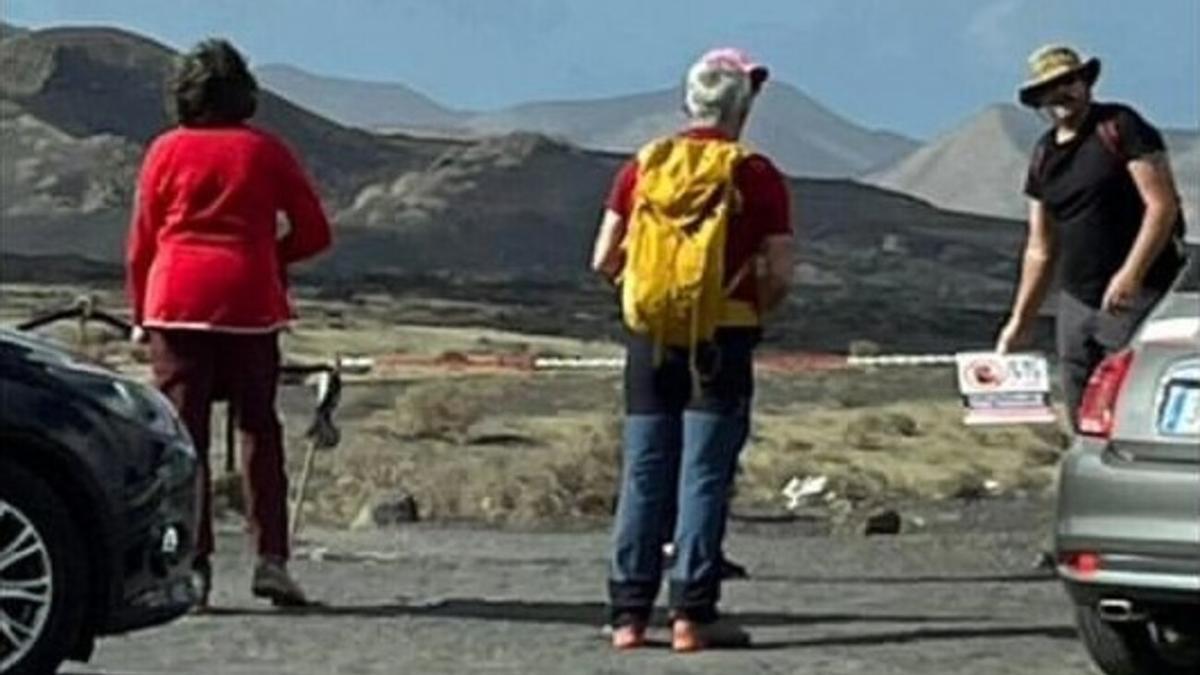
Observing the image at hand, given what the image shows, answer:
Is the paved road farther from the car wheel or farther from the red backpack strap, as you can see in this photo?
the red backpack strap

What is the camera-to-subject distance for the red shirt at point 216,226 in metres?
13.2

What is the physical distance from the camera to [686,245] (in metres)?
12.2

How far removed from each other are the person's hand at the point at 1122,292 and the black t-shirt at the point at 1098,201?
142 millimetres

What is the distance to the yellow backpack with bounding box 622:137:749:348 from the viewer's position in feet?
39.9

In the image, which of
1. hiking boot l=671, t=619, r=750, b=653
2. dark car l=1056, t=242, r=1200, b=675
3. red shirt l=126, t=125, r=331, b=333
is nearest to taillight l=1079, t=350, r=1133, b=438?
dark car l=1056, t=242, r=1200, b=675

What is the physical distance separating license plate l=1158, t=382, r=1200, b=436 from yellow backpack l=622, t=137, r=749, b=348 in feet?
6.01

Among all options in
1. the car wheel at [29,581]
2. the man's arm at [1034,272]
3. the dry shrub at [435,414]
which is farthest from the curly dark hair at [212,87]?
the dry shrub at [435,414]

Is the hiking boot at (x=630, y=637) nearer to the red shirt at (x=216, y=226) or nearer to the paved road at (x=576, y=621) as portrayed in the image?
the paved road at (x=576, y=621)

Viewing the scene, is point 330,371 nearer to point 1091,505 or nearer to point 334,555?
point 334,555

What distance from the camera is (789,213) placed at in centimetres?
1249

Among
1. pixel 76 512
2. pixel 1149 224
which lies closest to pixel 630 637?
pixel 76 512

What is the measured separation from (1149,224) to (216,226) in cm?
327

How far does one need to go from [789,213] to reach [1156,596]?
90.2 inches

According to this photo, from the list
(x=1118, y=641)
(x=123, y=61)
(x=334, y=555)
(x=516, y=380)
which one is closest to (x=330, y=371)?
(x=334, y=555)
